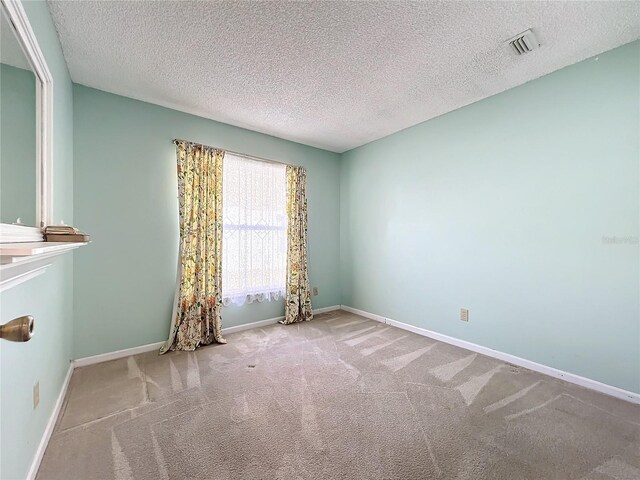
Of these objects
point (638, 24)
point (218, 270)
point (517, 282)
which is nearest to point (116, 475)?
point (218, 270)

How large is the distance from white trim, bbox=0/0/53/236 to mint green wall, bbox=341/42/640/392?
10.5ft

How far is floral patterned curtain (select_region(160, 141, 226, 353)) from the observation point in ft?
9.18

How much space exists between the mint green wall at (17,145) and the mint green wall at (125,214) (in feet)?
4.28

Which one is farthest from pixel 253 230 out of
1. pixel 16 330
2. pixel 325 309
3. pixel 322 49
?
pixel 16 330

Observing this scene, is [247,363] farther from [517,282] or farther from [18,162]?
[517,282]

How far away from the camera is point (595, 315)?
2055 millimetres

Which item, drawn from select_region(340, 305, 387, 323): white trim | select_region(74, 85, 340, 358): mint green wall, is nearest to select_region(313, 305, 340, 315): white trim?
select_region(340, 305, 387, 323): white trim

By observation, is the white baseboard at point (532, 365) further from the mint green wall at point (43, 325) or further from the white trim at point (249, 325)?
the mint green wall at point (43, 325)

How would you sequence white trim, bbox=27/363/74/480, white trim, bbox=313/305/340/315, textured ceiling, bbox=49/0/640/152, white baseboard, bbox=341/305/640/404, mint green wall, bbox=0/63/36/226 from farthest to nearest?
1. white trim, bbox=313/305/340/315
2. white baseboard, bbox=341/305/640/404
3. textured ceiling, bbox=49/0/640/152
4. white trim, bbox=27/363/74/480
5. mint green wall, bbox=0/63/36/226

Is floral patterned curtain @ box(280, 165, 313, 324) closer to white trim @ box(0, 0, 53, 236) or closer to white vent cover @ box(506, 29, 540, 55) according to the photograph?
white trim @ box(0, 0, 53, 236)

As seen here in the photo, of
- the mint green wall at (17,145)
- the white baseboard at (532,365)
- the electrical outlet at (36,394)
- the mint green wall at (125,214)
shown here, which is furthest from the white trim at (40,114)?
the white baseboard at (532,365)

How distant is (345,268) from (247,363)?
2.16 metres

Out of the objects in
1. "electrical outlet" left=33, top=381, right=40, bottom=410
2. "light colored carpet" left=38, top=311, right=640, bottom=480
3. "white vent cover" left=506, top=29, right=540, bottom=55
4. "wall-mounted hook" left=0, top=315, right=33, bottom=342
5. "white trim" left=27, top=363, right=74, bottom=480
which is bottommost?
"light colored carpet" left=38, top=311, right=640, bottom=480

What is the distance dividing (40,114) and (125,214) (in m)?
1.31
